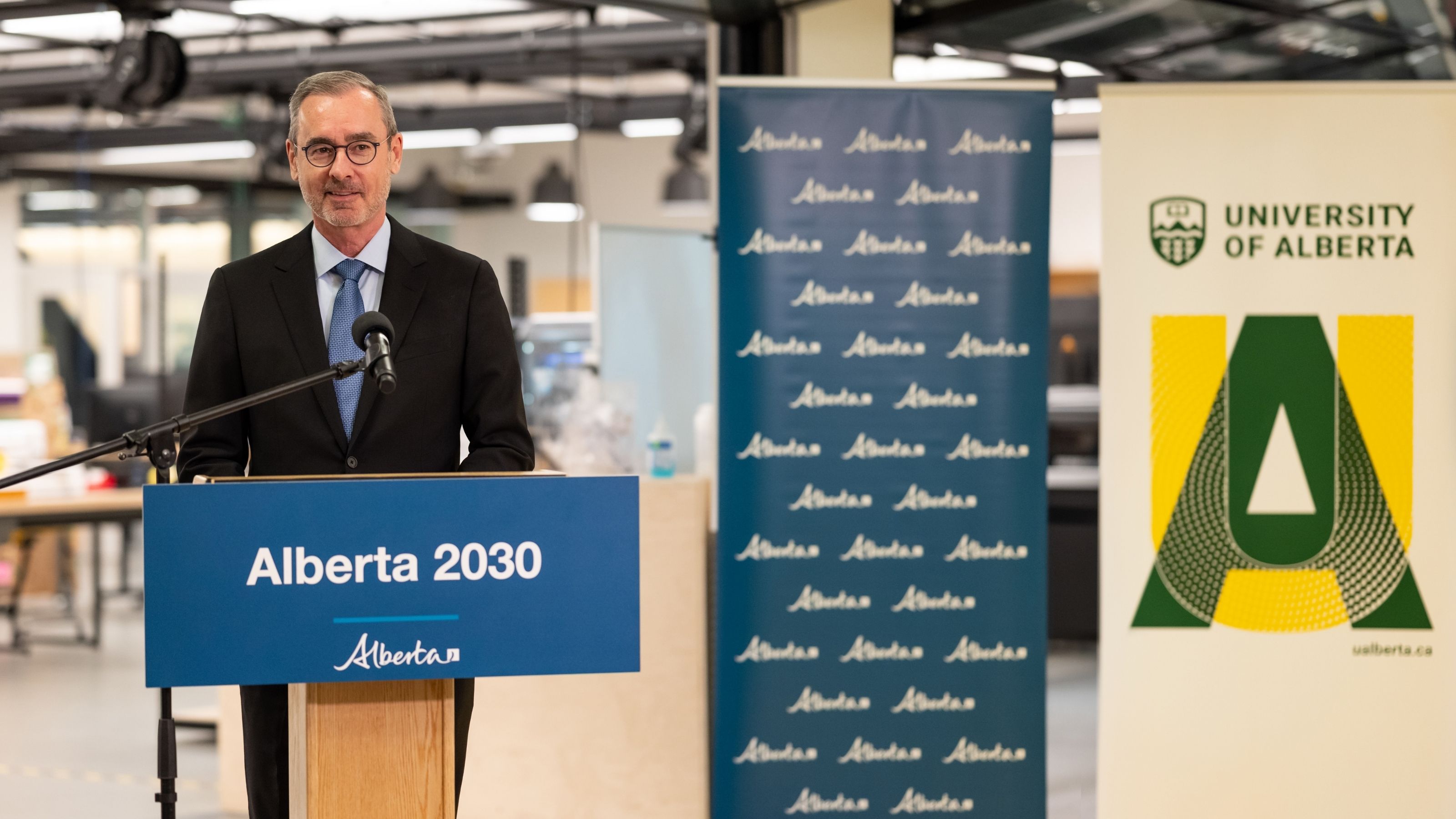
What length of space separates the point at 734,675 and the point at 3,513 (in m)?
3.91

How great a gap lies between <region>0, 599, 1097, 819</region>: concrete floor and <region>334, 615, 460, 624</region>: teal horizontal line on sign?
2969 millimetres

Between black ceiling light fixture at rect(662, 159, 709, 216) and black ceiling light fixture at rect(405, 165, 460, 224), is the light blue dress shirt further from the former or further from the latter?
black ceiling light fixture at rect(405, 165, 460, 224)

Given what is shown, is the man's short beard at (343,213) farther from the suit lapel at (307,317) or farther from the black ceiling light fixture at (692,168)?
the black ceiling light fixture at (692,168)

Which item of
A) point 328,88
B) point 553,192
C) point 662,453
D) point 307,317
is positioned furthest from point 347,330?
point 553,192

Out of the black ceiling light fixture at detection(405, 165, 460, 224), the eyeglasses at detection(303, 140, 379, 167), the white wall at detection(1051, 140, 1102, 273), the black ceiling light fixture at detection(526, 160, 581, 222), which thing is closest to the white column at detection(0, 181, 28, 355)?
the black ceiling light fixture at detection(405, 165, 460, 224)

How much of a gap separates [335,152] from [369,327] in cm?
33

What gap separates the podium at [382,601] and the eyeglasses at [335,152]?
461 millimetres

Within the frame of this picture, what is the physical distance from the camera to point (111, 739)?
17.9 feet

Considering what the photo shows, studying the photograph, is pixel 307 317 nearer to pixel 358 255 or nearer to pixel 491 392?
pixel 358 255

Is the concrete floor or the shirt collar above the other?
the shirt collar

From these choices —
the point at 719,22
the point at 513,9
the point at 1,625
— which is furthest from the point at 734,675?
the point at 1,625

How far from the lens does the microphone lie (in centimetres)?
163

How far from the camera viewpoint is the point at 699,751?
12.7 ft

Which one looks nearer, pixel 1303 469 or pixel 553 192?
pixel 1303 469
